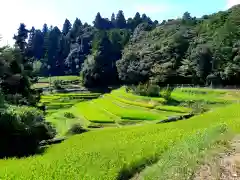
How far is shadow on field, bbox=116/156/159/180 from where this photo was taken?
14.3 meters

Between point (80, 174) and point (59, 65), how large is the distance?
10810cm

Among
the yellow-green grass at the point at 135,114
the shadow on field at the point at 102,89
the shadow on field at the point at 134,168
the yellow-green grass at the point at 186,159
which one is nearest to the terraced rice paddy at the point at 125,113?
the yellow-green grass at the point at 135,114

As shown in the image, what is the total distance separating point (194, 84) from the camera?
63.9 meters

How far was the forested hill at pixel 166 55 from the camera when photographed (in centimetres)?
5881

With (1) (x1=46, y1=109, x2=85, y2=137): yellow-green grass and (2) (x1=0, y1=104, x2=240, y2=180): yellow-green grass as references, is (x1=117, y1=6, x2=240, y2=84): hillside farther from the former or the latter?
(2) (x1=0, y1=104, x2=240, y2=180): yellow-green grass

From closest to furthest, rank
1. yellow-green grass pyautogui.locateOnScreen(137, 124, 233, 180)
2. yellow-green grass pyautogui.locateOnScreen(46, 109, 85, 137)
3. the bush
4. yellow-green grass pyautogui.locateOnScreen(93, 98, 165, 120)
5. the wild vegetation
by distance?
yellow-green grass pyautogui.locateOnScreen(137, 124, 233, 180) < the wild vegetation < the bush < yellow-green grass pyautogui.locateOnScreen(46, 109, 85, 137) < yellow-green grass pyautogui.locateOnScreen(93, 98, 165, 120)

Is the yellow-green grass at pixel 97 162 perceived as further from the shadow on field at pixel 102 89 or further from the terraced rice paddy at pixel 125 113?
the shadow on field at pixel 102 89

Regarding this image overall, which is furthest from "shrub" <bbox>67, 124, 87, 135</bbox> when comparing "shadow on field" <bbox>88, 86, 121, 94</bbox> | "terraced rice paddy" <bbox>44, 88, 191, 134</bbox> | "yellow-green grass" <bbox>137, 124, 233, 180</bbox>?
"shadow on field" <bbox>88, 86, 121, 94</bbox>

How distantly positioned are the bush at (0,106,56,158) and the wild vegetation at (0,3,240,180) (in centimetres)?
5

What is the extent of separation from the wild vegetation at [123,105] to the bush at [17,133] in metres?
0.05

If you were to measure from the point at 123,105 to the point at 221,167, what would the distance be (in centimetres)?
3643

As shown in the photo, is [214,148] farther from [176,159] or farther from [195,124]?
[195,124]

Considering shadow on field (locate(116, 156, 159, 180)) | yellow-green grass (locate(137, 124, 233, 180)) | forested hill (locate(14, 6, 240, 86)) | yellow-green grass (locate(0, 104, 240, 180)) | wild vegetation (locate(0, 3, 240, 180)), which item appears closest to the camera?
yellow-green grass (locate(137, 124, 233, 180))

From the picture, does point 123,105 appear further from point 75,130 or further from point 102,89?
point 102,89
